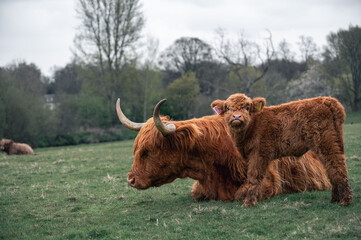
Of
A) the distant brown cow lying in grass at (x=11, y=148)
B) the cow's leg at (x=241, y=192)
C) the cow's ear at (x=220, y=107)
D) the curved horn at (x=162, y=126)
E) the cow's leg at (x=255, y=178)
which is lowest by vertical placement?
the distant brown cow lying in grass at (x=11, y=148)

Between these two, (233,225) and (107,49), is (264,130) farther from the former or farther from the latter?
(107,49)

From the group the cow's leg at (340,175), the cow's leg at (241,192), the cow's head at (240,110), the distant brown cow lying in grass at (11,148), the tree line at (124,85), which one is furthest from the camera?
the tree line at (124,85)

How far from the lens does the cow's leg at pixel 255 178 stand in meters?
4.91

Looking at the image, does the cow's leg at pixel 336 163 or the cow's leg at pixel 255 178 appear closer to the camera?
the cow's leg at pixel 336 163

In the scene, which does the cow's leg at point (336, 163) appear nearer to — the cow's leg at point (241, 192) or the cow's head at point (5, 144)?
the cow's leg at point (241, 192)

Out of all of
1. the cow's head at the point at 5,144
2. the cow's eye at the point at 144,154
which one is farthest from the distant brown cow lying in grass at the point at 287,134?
the cow's head at the point at 5,144

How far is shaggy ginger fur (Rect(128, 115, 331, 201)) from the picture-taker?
17.7 feet

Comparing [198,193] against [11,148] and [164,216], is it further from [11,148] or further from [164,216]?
[11,148]

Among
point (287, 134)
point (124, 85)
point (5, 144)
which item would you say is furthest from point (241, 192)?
point (124, 85)

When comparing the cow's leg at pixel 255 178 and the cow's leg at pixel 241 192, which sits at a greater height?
the cow's leg at pixel 255 178

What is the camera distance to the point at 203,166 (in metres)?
5.53

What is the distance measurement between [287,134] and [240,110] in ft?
2.28

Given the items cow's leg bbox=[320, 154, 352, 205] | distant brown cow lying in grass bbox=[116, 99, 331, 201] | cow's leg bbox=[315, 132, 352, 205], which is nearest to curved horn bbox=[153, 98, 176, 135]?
distant brown cow lying in grass bbox=[116, 99, 331, 201]

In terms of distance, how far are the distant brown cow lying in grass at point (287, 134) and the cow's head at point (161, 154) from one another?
661 mm
